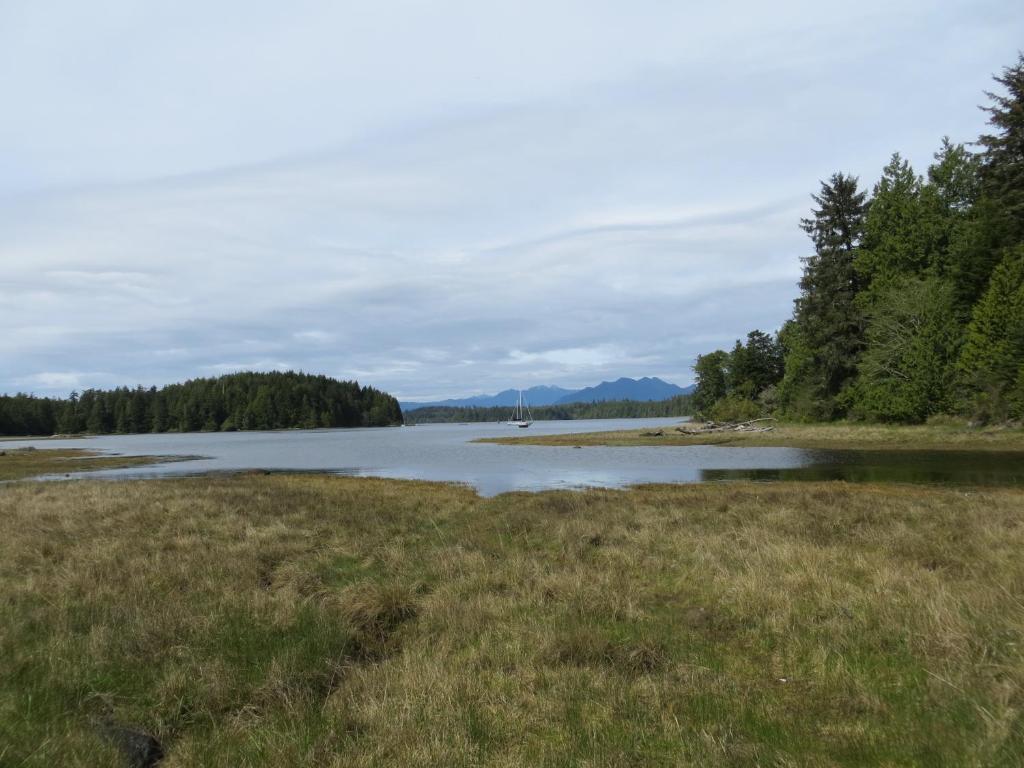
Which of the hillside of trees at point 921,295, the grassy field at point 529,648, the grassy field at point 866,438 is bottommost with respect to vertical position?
the grassy field at point 866,438

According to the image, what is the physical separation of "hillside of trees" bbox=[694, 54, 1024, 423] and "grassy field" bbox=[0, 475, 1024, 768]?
133 ft

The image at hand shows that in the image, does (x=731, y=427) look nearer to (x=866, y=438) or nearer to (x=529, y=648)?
(x=866, y=438)

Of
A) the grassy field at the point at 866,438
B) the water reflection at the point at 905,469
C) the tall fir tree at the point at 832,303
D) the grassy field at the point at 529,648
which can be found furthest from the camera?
the tall fir tree at the point at 832,303

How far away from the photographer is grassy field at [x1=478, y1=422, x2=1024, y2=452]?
44000 millimetres

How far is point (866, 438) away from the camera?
181 feet

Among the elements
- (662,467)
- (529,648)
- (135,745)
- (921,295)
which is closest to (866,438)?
(921,295)

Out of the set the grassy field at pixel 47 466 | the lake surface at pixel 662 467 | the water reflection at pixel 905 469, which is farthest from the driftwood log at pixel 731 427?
the grassy field at pixel 47 466

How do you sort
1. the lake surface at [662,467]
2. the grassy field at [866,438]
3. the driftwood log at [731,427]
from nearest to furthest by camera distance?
the lake surface at [662,467], the grassy field at [866,438], the driftwood log at [731,427]

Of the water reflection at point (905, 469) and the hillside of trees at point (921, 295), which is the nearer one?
the water reflection at point (905, 469)

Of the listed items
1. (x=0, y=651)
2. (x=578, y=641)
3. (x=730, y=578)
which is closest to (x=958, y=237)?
(x=730, y=578)

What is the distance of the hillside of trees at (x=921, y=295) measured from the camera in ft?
152

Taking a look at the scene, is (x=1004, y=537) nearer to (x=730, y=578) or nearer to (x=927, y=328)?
(x=730, y=578)

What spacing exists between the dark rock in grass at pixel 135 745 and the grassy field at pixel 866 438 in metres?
48.9

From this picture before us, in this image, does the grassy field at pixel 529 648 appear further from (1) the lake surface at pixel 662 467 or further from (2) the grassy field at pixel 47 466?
(2) the grassy field at pixel 47 466
